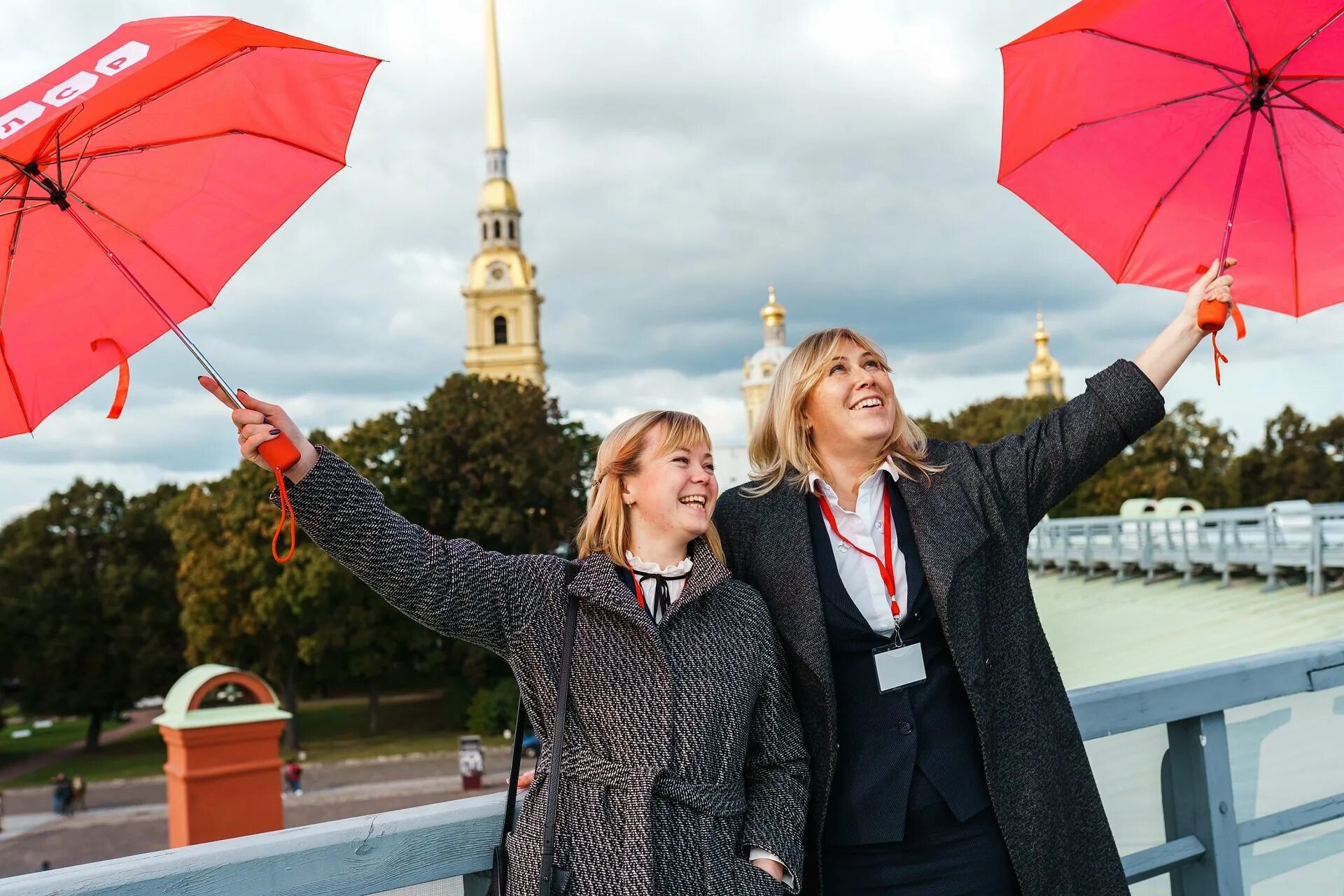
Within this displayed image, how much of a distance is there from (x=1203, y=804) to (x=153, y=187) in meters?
3.16

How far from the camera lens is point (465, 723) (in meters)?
35.2

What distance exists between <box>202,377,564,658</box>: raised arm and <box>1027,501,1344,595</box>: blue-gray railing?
14979mm

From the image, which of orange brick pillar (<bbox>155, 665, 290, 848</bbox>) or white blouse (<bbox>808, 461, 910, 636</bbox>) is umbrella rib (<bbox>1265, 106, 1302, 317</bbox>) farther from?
orange brick pillar (<bbox>155, 665, 290, 848</bbox>)

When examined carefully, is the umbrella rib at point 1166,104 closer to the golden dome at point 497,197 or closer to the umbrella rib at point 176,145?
the umbrella rib at point 176,145

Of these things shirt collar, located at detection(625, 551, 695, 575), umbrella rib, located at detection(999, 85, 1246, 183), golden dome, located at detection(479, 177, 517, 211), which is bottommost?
shirt collar, located at detection(625, 551, 695, 575)

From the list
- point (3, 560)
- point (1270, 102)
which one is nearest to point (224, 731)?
point (1270, 102)

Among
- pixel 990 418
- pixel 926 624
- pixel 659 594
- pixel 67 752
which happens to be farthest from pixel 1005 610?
pixel 990 418

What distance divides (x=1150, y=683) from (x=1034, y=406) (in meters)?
58.7

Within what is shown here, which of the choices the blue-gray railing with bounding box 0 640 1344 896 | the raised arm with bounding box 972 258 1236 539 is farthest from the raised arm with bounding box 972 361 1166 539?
the blue-gray railing with bounding box 0 640 1344 896

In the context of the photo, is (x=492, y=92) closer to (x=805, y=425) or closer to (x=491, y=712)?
(x=491, y=712)

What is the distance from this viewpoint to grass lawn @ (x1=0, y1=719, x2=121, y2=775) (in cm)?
4191

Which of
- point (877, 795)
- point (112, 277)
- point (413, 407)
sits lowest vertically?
point (877, 795)

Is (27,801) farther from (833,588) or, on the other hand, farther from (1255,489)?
(1255,489)

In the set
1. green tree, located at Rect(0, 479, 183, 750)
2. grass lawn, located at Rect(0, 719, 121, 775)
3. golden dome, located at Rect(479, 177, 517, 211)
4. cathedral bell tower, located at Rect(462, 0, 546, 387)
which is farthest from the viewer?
golden dome, located at Rect(479, 177, 517, 211)
